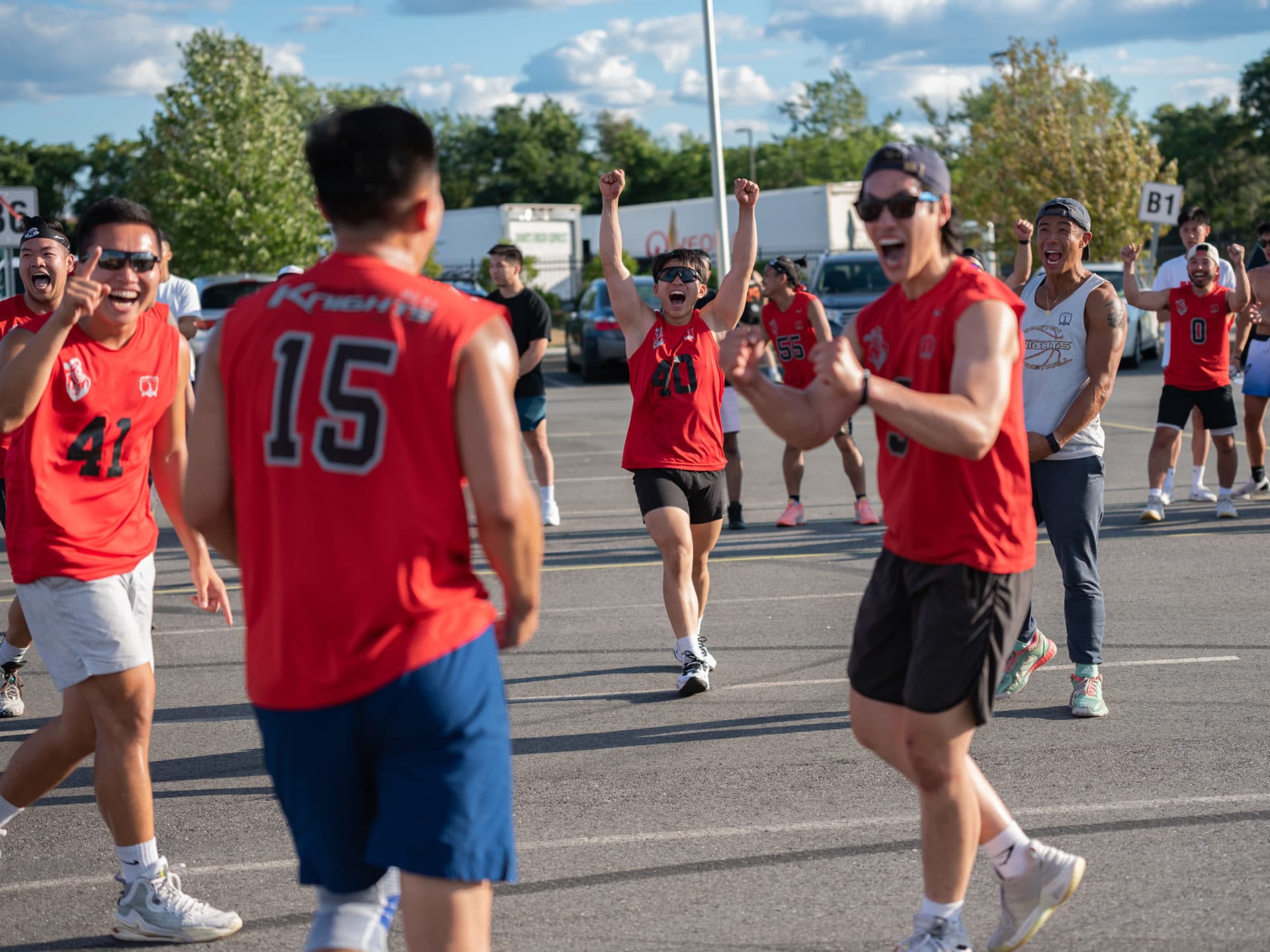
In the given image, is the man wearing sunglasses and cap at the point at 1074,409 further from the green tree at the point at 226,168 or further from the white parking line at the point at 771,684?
the green tree at the point at 226,168

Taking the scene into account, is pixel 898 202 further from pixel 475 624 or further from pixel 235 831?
pixel 235 831

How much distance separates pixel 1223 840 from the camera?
A: 4328 mm

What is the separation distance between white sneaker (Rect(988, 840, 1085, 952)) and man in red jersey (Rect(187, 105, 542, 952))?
1.67m

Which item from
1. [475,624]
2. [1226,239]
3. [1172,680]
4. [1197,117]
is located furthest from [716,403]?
[1197,117]

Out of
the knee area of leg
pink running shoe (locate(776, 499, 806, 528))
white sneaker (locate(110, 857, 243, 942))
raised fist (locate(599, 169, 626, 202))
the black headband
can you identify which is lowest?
pink running shoe (locate(776, 499, 806, 528))

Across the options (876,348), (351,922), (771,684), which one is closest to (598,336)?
(771,684)

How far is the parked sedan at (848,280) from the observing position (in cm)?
2178

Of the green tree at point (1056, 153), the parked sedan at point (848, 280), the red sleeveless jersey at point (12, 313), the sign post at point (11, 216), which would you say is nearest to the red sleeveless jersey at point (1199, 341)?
the red sleeveless jersey at point (12, 313)

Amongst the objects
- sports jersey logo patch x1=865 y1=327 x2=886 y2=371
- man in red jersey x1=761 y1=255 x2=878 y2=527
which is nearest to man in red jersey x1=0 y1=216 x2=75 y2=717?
sports jersey logo patch x1=865 y1=327 x2=886 y2=371

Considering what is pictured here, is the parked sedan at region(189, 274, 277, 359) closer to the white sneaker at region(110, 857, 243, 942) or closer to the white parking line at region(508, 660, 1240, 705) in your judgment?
the white parking line at region(508, 660, 1240, 705)

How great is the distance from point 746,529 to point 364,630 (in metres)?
8.95

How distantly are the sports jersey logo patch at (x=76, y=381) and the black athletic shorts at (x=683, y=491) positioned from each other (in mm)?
2895

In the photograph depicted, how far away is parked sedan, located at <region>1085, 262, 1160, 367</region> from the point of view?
24.2m

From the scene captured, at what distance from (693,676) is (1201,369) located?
6345mm
